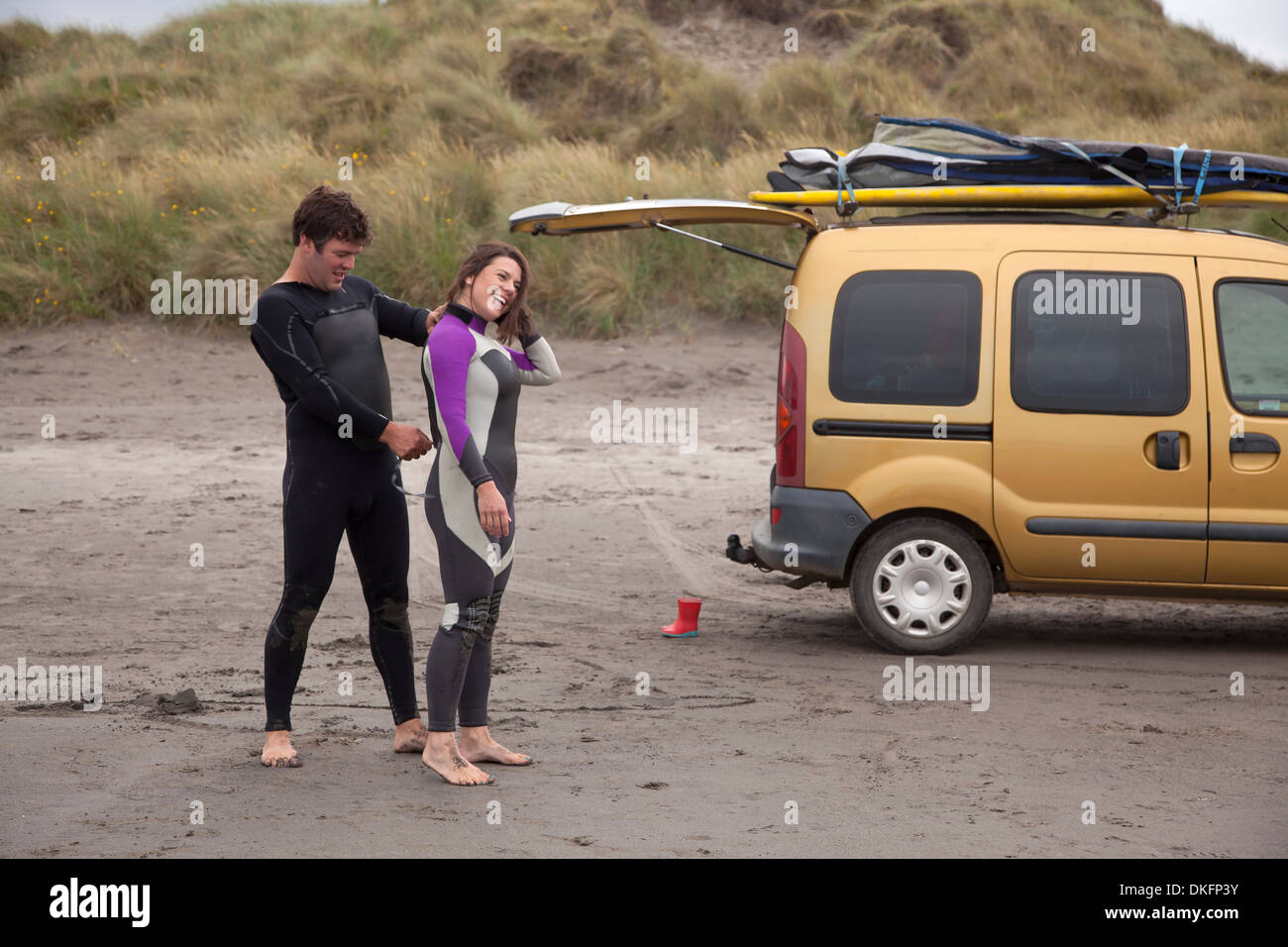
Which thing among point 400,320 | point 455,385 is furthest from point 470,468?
point 400,320

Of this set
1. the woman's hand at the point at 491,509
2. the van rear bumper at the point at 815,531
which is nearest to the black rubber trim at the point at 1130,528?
the van rear bumper at the point at 815,531

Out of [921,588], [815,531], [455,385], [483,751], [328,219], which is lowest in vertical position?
[483,751]

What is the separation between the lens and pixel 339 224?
5.38 metres

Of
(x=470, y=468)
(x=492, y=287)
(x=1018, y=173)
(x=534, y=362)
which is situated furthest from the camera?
(x=1018, y=173)

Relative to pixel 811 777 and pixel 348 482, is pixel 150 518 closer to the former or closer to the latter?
pixel 348 482

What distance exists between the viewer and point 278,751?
5.54m

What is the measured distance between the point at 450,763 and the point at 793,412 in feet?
9.49

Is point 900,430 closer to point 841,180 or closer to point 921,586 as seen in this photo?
point 921,586

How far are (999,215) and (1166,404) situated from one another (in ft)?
4.51

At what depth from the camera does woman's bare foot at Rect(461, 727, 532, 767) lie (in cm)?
561

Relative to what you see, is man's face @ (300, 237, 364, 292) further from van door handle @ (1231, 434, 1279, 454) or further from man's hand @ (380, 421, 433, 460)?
van door handle @ (1231, 434, 1279, 454)

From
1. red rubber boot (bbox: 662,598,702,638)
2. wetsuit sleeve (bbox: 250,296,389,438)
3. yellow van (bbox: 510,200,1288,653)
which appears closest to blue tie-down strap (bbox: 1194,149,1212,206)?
yellow van (bbox: 510,200,1288,653)

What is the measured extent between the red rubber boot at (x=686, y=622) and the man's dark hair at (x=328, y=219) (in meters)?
3.22

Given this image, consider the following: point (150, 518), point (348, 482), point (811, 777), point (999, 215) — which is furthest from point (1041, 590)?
point (150, 518)
